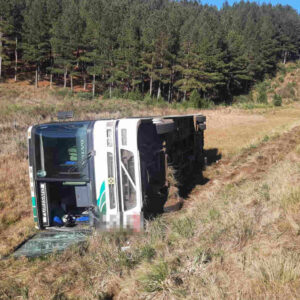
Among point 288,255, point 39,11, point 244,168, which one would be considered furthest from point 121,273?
point 39,11

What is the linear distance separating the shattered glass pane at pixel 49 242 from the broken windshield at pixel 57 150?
1168mm

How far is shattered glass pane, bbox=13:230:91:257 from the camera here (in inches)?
215

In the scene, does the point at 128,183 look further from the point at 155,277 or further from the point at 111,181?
the point at 155,277

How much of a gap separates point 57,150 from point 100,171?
4.32 feet

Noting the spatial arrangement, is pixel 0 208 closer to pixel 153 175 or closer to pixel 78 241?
pixel 78 241

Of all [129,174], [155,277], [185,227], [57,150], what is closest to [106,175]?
[129,174]

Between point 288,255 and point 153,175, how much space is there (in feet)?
11.6

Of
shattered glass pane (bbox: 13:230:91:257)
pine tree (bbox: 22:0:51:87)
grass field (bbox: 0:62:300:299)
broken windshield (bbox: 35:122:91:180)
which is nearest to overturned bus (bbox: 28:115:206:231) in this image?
broken windshield (bbox: 35:122:91:180)

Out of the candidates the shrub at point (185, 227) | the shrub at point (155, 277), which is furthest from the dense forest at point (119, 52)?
the shrub at point (155, 277)

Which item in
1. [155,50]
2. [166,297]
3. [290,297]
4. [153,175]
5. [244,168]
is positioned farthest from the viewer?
[155,50]

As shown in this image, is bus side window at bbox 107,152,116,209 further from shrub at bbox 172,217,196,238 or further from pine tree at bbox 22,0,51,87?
pine tree at bbox 22,0,51,87

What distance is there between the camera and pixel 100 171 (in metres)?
5.72

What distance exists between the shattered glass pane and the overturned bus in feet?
0.83

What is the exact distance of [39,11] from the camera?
55000 mm
